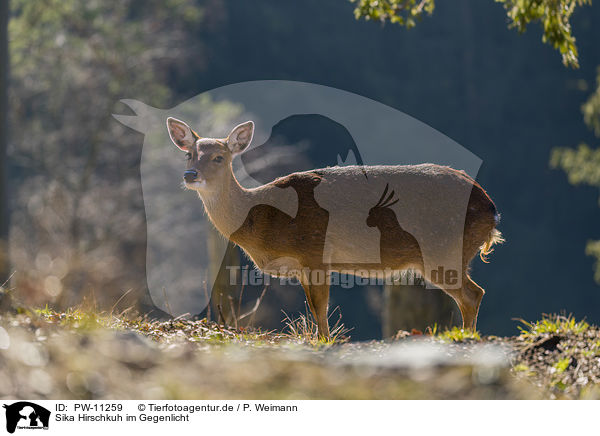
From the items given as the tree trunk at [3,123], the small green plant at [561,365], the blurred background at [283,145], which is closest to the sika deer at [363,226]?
the small green plant at [561,365]

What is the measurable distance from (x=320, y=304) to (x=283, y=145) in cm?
1367

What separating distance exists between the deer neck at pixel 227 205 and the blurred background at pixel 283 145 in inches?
65.2

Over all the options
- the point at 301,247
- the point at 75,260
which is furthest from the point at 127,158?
the point at 301,247

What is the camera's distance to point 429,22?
4597 centimetres

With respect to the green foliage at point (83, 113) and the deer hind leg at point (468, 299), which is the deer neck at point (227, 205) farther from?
the green foliage at point (83, 113)

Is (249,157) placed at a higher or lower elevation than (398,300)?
higher

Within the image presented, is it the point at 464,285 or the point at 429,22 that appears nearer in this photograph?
the point at 464,285

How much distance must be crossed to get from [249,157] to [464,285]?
942 cm

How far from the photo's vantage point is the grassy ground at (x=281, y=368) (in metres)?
3.55

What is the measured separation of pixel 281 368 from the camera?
3.83 meters

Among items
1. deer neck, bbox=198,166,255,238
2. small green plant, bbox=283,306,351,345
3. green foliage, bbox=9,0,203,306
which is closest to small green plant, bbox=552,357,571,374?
small green plant, bbox=283,306,351,345

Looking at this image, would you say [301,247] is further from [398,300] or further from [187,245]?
[187,245]

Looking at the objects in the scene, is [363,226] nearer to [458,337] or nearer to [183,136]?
[458,337]

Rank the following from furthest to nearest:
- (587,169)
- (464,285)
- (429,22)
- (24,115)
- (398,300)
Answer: (429,22)
(24,115)
(587,169)
(398,300)
(464,285)
